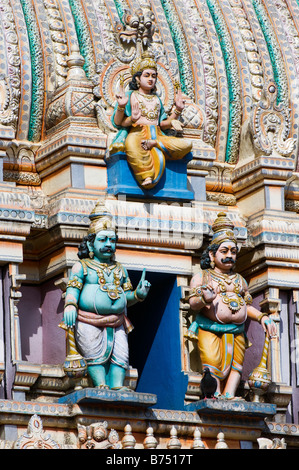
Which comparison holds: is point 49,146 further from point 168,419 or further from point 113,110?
point 168,419

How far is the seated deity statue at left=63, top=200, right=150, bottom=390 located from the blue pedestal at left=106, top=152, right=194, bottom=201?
4.34 feet

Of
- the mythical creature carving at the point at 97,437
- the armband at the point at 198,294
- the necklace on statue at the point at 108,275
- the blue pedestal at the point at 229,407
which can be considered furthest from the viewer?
the armband at the point at 198,294

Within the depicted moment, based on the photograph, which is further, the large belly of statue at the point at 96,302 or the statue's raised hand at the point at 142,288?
the statue's raised hand at the point at 142,288

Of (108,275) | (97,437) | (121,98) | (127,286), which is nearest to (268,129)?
(121,98)

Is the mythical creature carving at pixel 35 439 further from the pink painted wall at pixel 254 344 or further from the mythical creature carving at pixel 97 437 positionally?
the pink painted wall at pixel 254 344

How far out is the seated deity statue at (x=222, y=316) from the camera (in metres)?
28.5

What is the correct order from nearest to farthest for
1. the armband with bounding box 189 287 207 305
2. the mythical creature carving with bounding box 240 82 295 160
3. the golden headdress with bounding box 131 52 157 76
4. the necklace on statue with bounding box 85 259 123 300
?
the necklace on statue with bounding box 85 259 123 300 < the armband with bounding box 189 287 207 305 < the golden headdress with bounding box 131 52 157 76 < the mythical creature carving with bounding box 240 82 295 160

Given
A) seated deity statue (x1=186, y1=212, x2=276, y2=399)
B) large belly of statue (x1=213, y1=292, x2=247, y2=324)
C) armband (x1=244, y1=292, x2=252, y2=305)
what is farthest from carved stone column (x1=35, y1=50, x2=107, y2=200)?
armband (x1=244, y1=292, x2=252, y2=305)

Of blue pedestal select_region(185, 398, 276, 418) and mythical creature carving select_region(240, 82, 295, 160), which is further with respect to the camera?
mythical creature carving select_region(240, 82, 295, 160)

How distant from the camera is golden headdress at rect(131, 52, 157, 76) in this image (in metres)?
29.4

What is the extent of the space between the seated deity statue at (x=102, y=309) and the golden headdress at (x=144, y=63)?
8.39ft

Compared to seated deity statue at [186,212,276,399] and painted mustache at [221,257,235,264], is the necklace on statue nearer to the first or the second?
seated deity statue at [186,212,276,399]

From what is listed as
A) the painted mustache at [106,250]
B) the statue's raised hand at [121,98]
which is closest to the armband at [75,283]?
the painted mustache at [106,250]

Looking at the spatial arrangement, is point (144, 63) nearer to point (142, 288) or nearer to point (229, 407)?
point (142, 288)
